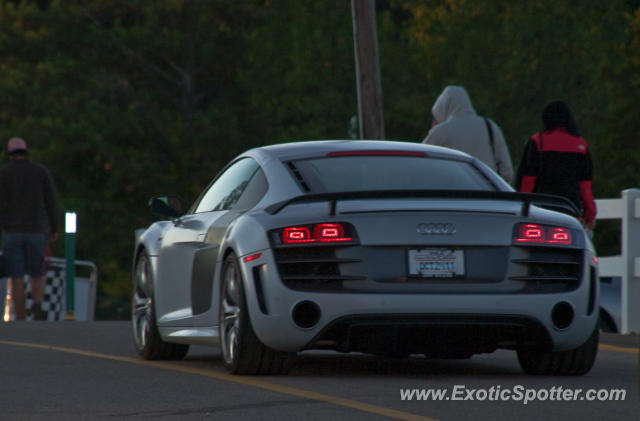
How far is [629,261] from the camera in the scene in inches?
547

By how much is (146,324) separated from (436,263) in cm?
278

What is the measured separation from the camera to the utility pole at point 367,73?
1930 cm

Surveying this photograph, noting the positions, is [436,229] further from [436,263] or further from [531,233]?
[531,233]

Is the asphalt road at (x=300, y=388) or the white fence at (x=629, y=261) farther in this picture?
the white fence at (x=629, y=261)

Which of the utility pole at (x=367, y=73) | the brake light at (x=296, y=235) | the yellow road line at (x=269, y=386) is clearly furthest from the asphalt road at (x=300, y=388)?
the utility pole at (x=367, y=73)

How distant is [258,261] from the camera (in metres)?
8.46

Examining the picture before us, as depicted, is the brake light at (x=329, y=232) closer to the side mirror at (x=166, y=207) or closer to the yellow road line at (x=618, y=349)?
the side mirror at (x=166, y=207)

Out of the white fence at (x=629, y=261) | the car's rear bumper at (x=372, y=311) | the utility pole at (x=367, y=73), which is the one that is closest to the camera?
the car's rear bumper at (x=372, y=311)

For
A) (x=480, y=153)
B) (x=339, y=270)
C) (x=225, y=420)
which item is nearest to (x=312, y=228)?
(x=339, y=270)

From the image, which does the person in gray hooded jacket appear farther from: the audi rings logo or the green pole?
the green pole

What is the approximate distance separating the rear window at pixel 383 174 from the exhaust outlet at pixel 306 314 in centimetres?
81

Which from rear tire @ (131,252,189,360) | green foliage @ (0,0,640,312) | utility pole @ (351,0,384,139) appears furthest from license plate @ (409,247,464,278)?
green foliage @ (0,0,640,312)

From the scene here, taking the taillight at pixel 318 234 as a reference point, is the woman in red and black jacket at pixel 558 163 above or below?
above

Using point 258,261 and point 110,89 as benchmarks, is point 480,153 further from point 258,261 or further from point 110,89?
point 110,89
